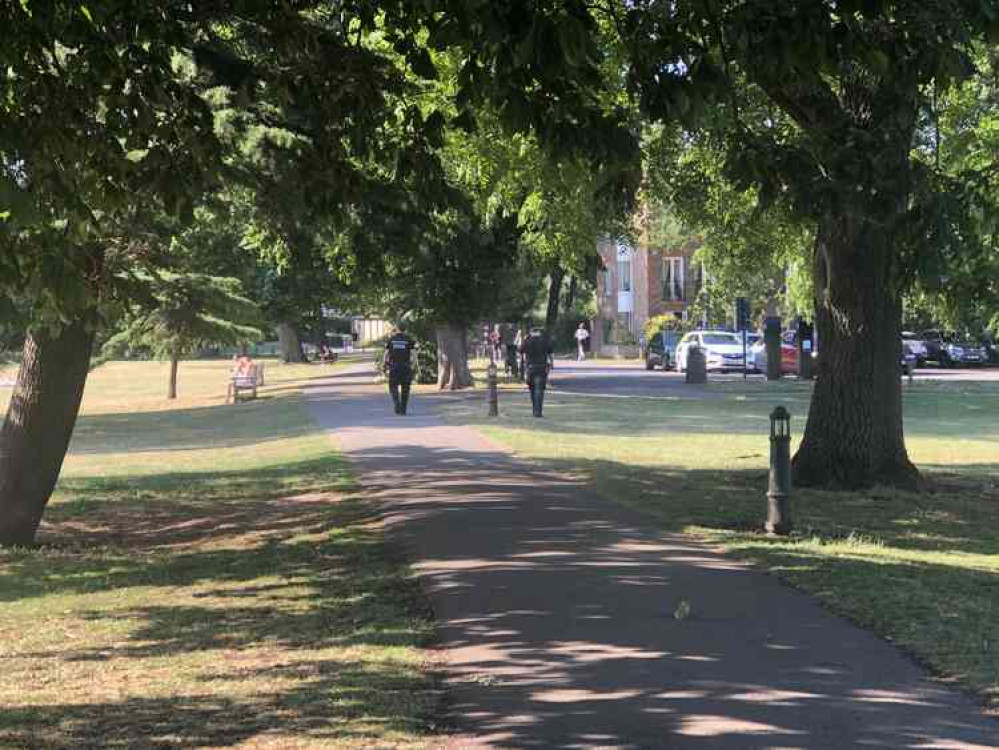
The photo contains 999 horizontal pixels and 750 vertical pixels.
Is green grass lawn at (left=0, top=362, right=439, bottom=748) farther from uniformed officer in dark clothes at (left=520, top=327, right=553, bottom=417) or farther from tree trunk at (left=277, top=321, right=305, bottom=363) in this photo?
tree trunk at (left=277, top=321, right=305, bottom=363)

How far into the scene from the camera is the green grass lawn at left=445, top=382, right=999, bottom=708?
7594mm

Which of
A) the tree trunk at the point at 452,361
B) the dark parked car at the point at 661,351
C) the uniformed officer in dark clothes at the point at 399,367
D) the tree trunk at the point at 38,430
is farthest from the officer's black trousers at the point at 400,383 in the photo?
the dark parked car at the point at 661,351

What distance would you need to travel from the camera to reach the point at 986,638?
707 cm

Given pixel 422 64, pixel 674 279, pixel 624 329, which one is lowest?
pixel 624 329

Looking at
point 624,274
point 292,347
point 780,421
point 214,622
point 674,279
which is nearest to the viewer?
point 214,622

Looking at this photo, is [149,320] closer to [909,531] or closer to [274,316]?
[274,316]

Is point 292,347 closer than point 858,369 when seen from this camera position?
No

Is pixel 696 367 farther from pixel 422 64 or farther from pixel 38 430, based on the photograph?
pixel 422 64

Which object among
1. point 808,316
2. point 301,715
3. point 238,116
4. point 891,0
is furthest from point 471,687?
point 808,316

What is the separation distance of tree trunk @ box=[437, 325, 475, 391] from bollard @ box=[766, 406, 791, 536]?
2709cm

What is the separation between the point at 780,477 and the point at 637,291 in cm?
7605

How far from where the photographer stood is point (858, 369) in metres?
14.3

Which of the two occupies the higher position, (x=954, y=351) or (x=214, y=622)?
(x=954, y=351)

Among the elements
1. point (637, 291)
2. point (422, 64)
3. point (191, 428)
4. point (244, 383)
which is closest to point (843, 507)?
point (422, 64)
